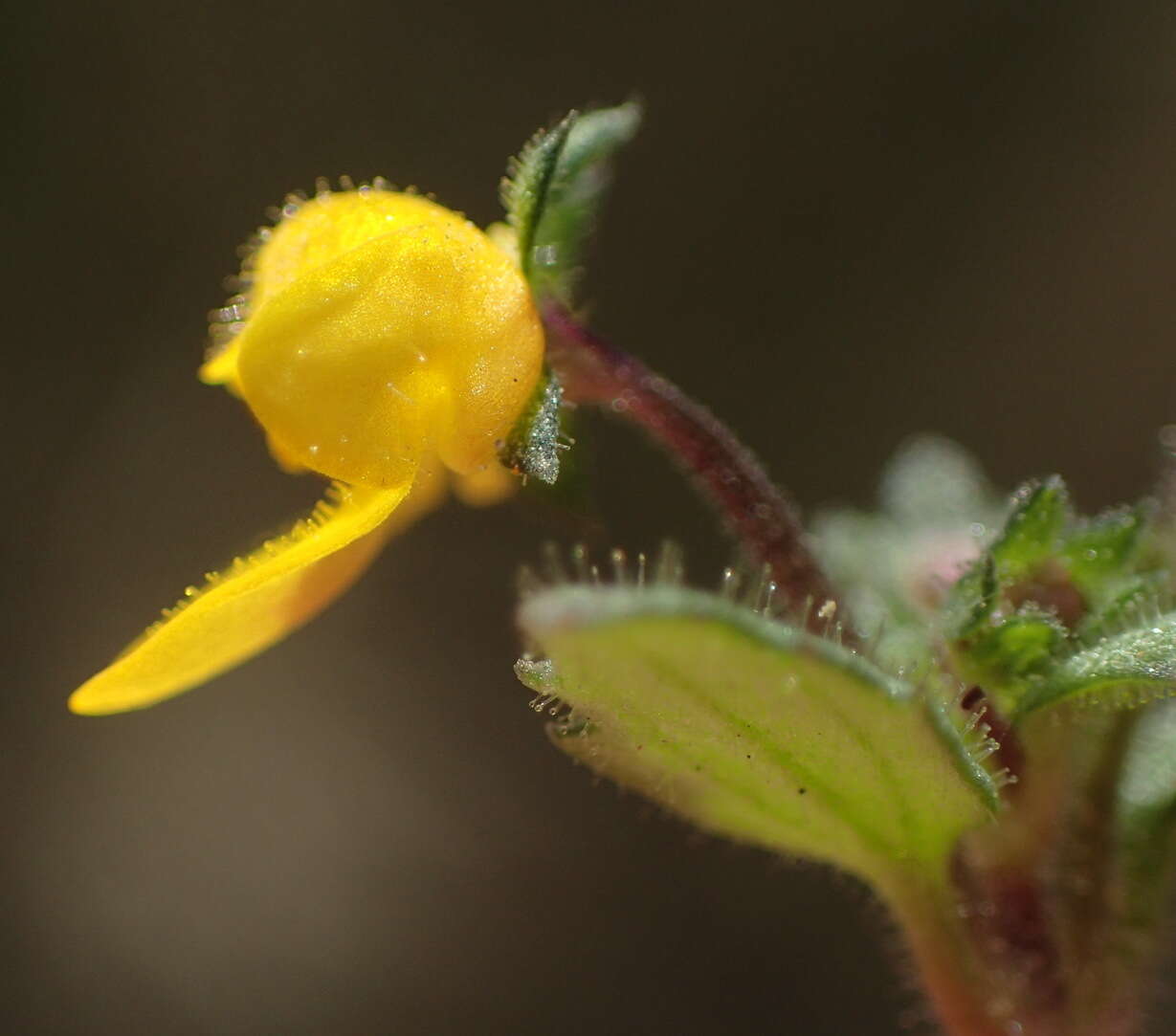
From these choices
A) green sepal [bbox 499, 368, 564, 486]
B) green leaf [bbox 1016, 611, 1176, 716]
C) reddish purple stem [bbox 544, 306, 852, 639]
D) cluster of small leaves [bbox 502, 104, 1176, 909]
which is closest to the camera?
cluster of small leaves [bbox 502, 104, 1176, 909]

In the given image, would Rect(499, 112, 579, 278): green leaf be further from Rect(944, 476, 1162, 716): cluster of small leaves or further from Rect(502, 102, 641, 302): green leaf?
Rect(944, 476, 1162, 716): cluster of small leaves

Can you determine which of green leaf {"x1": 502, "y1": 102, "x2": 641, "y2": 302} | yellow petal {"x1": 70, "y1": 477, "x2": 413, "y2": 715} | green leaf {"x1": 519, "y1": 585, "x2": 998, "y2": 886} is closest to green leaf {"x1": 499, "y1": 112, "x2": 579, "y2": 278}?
green leaf {"x1": 502, "y1": 102, "x2": 641, "y2": 302}

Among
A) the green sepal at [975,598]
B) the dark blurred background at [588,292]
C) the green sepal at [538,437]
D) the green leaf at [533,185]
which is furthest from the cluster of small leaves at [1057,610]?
the dark blurred background at [588,292]

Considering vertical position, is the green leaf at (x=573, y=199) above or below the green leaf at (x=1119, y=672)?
above

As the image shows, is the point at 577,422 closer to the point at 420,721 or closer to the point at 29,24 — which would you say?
the point at 420,721

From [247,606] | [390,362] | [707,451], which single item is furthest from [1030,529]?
[247,606]

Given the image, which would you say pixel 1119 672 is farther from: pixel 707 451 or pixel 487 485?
pixel 487 485

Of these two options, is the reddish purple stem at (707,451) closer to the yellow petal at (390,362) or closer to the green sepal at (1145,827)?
the yellow petal at (390,362)
